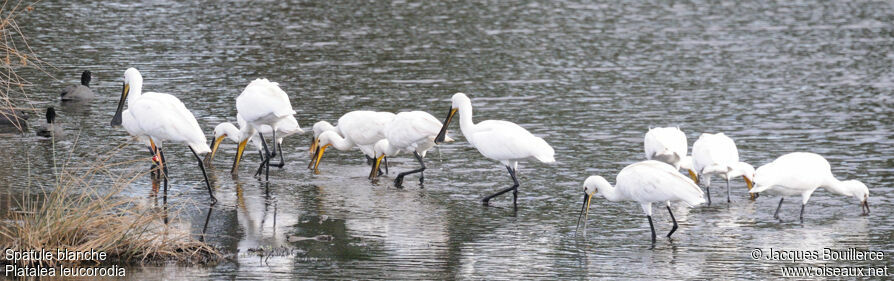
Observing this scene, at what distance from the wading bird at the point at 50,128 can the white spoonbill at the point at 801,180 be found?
9.30m

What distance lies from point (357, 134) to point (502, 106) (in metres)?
5.23

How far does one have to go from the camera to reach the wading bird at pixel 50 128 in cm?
1684

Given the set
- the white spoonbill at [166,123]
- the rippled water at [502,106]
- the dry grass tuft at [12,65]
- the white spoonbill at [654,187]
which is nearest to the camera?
the dry grass tuft at [12,65]

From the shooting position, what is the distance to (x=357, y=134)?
15.7 m

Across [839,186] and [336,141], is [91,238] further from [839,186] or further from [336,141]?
[839,186]

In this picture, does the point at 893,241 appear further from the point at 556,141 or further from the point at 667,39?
the point at 667,39

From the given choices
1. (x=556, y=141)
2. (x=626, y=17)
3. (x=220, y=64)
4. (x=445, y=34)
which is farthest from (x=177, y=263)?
(x=626, y=17)

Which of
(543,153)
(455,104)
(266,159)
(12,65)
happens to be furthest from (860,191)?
(12,65)

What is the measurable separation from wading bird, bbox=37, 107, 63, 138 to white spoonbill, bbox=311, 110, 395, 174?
3.64m

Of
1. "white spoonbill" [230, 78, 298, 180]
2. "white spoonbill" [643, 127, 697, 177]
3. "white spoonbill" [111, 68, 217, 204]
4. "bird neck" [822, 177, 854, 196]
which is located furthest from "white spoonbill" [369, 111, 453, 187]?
"bird neck" [822, 177, 854, 196]

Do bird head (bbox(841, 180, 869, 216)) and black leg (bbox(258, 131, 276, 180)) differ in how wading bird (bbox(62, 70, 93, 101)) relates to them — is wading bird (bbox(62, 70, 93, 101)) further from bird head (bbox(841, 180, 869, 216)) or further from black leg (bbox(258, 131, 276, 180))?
bird head (bbox(841, 180, 869, 216))

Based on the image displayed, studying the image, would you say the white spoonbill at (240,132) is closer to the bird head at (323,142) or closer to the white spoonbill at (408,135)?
the bird head at (323,142)

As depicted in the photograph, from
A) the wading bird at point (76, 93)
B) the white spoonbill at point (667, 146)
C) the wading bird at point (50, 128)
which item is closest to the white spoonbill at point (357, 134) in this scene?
the white spoonbill at point (667, 146)

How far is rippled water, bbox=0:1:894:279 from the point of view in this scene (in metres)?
11.5
